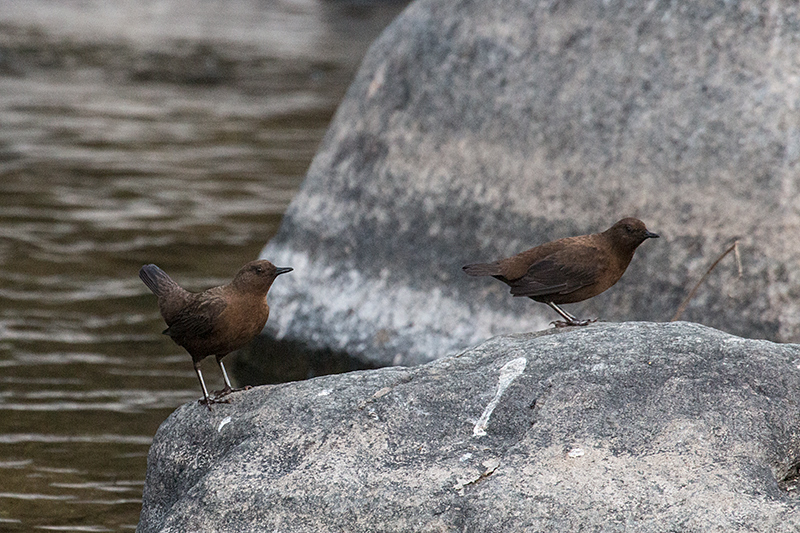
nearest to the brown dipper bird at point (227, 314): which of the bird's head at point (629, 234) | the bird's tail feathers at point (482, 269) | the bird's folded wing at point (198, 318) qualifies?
the bird's folded wing at point (198, 318)

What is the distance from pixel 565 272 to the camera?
13.4ft

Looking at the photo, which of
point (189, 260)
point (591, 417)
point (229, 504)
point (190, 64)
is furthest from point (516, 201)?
point (190, 64)

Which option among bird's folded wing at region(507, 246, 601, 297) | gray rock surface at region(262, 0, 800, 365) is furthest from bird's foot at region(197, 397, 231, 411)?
gray rock surface at region(262, 0, 800, 365)

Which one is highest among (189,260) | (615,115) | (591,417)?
(615,115)

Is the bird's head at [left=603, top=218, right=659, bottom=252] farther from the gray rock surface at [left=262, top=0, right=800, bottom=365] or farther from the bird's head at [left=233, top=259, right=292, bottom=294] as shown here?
the bird's head at [left=233, top=259, right=292, bottom=294]

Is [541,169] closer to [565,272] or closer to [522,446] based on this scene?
[565,272]

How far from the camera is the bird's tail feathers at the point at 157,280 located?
4.24m

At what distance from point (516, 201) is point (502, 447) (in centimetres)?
238

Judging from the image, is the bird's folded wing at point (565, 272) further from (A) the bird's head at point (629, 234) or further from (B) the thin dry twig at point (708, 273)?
(B) the thin dry twig at point (708, 273)

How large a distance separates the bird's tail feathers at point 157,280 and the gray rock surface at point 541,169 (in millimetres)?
1545

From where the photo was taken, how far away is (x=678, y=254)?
5.12m

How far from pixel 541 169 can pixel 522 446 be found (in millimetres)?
2432

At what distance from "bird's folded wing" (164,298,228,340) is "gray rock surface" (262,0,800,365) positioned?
5.62ft

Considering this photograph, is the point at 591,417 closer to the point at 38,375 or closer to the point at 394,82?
the point at 394,82
